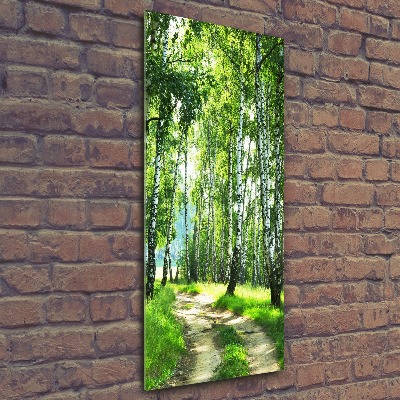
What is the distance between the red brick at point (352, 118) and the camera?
2.09 metres

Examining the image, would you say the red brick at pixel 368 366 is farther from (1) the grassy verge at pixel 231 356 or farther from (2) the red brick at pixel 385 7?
(2) the red brick at pixel 385 7

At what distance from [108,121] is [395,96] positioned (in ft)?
3.94

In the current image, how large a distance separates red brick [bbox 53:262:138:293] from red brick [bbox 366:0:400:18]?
137cm

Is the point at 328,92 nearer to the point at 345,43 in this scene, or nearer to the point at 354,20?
the point at 345,43

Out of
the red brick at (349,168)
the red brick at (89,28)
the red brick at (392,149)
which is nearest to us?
the red brick at (89,28)

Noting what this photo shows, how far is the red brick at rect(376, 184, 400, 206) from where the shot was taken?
2164 mm

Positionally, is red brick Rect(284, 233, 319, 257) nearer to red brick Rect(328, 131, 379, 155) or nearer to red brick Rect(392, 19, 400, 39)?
red brick Rect(328, 131, 379, 155)

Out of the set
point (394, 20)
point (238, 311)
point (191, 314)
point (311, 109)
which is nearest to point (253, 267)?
point (238, 311)

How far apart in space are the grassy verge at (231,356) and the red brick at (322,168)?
2.08 ft

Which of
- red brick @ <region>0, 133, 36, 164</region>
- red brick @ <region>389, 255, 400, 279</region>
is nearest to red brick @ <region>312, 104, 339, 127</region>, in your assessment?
red brick @ <region>389, 255, 400, 279</region>

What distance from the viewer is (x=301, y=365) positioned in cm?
198

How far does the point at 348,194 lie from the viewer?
210 cm

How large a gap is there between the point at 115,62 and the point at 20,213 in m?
0.53

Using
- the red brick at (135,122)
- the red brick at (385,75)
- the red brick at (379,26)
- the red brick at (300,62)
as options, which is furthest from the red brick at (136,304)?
the red brick at (379,26)
